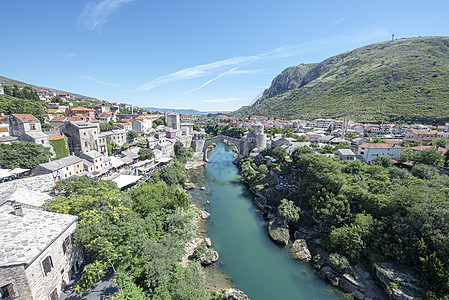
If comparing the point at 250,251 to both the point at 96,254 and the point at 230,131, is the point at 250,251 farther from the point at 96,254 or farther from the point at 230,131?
the point at 230,131

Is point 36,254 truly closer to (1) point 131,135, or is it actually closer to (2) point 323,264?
(2) point 323,264

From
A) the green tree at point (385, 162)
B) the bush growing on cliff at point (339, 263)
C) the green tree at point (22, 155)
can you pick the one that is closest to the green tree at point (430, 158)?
the green tree at point (385, 162)

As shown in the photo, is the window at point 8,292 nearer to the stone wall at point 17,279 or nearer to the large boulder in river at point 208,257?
the stone wall at point 17,279

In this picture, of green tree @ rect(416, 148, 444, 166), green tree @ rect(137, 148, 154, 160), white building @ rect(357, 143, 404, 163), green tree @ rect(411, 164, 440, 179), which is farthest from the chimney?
green tree @ rect(416, 148, 444, 166)

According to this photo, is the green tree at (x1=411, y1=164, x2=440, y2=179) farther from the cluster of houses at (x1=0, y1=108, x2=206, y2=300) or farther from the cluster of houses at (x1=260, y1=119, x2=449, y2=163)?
the cluster of houses at (x1=0, y1=108, x2=206, y2=300)

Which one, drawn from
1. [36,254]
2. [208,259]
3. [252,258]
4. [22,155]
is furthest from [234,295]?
[22,155]

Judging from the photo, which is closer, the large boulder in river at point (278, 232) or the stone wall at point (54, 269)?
the stone wall at point (54, 269)

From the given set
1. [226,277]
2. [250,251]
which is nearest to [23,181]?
[226,277]
